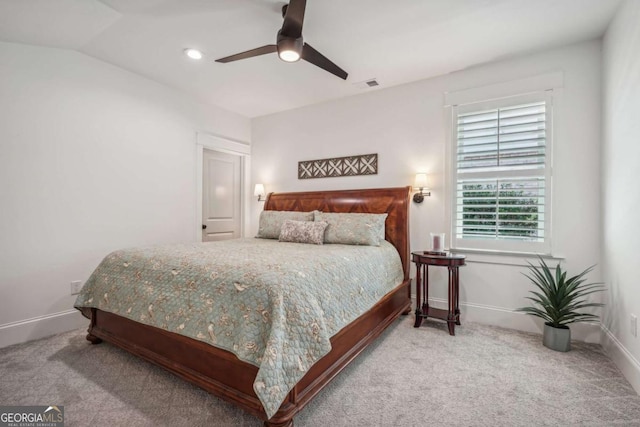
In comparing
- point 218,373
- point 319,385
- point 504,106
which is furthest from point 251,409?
point 504,106

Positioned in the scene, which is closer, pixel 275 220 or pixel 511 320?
pixel 511 320

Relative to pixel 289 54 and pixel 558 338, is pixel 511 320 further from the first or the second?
pixel 289 54

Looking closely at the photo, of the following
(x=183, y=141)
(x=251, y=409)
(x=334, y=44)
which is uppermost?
(x=334, y=44)

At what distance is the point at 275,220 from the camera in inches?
144

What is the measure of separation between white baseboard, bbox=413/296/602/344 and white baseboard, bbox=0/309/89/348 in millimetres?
3766

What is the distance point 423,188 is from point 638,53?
1.86m

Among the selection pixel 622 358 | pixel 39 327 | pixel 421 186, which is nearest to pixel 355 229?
pixel 421 186

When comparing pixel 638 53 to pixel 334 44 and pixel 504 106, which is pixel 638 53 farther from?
pixel 334 44

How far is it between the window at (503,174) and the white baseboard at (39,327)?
3.97m

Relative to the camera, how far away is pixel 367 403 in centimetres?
172

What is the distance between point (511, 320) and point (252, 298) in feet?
8.88

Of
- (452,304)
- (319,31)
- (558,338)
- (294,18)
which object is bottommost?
(558,338)

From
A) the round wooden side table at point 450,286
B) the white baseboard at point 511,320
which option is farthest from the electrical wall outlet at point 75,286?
the white baseboard at point 511,320

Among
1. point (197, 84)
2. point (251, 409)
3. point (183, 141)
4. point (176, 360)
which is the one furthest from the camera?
point (183, 141)
